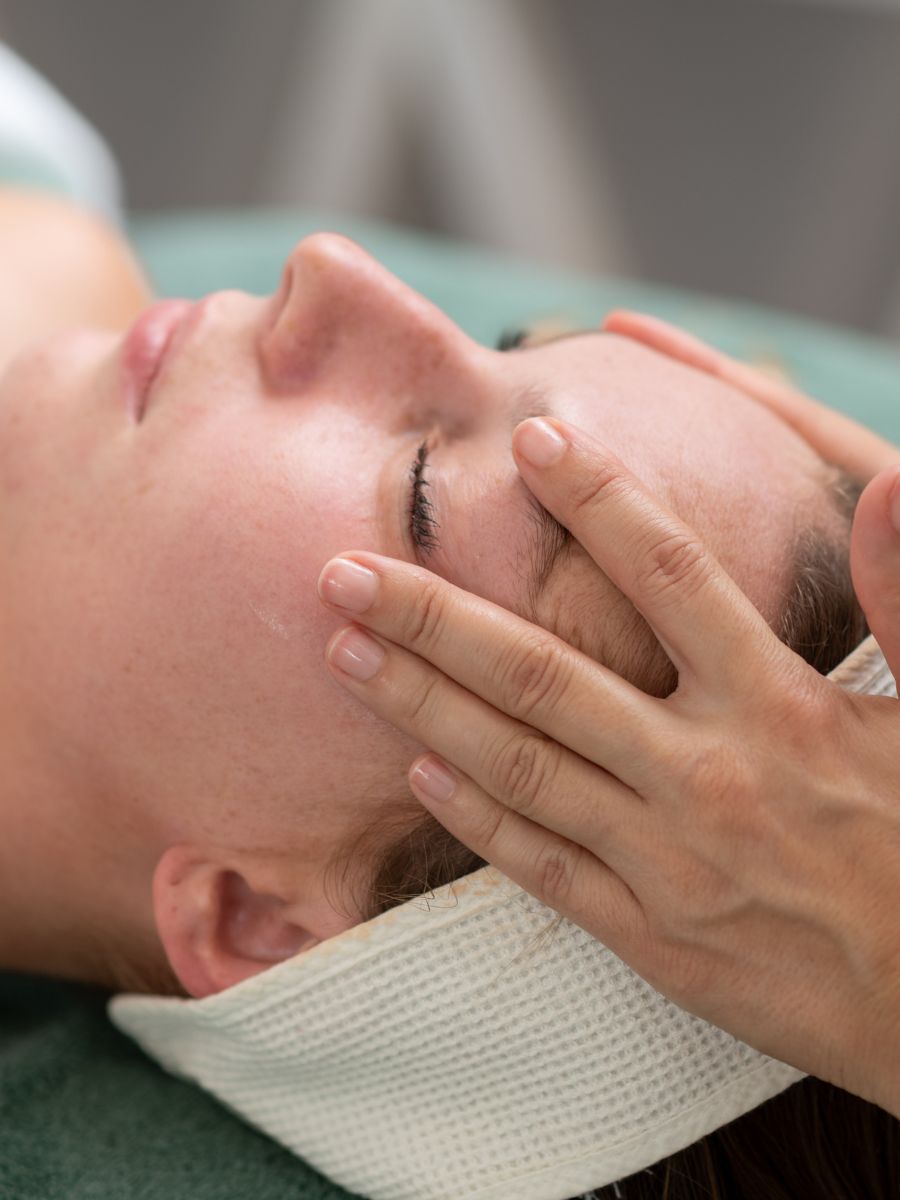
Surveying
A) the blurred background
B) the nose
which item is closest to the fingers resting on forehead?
the nose

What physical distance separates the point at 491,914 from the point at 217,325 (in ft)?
1.82

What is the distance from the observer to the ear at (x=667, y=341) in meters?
1.15

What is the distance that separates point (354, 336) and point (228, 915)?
0.50 metres

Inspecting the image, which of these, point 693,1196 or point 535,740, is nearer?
point 535,740

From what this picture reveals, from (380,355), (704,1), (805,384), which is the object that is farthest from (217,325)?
(704,1)

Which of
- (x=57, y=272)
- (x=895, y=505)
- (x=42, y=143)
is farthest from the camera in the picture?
(x=42, y=143)

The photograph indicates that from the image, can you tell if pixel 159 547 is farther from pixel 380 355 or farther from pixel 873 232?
pixel 873 232

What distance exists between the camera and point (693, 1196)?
929 mm

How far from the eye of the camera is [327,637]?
0.88 metres

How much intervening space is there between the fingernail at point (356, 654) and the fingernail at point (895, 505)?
14.1 inches

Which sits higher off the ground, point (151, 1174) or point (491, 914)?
point (491, 914)

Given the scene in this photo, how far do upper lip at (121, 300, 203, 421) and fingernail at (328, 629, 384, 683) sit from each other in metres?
0.32

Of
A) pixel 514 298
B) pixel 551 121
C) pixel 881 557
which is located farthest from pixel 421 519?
pixel 551 121

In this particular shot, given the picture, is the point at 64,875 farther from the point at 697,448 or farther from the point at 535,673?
the point at 697,448
